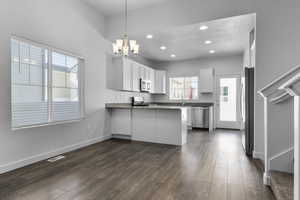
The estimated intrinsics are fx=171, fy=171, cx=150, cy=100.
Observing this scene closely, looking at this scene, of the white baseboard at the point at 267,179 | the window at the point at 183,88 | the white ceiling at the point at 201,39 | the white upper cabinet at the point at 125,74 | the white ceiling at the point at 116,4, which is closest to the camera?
the white baseboard at the point at 267,179

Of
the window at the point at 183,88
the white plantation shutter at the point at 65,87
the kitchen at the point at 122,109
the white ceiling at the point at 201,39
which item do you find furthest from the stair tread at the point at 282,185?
the window at the point at 183,88

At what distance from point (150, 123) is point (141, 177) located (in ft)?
6.89

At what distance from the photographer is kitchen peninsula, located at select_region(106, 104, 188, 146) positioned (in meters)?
4.24

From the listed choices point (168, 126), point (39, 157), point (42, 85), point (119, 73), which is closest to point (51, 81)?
point (42, 85)

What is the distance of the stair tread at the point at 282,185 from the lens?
1811 mm

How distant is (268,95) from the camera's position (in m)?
2.19

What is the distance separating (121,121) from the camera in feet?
16.1

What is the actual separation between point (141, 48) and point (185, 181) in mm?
4576

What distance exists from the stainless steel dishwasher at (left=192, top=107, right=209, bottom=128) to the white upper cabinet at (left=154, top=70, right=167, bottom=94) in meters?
1.68

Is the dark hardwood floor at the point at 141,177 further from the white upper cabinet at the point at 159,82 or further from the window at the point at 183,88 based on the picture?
the white upper cabinet at the point at 159,82

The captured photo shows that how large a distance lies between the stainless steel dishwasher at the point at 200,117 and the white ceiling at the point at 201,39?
7.00 feet

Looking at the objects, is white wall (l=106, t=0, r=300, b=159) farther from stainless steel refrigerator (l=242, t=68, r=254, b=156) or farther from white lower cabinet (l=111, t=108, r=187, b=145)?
white lower cabinet (l=111, t=108, r=187, b=145)

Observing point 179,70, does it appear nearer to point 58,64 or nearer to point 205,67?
point 205,67

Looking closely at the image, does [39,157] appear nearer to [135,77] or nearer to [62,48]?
[62,48]
